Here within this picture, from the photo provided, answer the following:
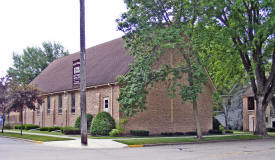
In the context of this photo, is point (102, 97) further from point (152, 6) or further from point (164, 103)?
point (152, 6)

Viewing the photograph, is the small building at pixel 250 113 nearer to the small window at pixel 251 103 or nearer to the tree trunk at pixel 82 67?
the small window at pixel 251 103

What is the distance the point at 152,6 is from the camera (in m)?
21.9

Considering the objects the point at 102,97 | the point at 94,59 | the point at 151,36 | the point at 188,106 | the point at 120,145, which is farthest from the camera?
the point at 94,59

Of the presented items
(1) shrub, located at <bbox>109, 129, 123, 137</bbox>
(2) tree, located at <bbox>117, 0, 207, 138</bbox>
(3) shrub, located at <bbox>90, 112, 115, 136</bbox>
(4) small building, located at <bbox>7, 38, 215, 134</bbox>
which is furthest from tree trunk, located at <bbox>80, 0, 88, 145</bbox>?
(4) small building, located at <bbox>7, 38, 215, 134</bbox>

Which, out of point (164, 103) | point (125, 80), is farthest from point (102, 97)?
point (125, 80)

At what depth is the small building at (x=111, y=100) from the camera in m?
29.0

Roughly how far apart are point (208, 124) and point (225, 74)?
6191mm

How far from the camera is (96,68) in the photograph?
1350 inches

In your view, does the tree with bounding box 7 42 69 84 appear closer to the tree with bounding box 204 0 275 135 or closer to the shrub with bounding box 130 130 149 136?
the shrub with bounding box 130 130 149 136

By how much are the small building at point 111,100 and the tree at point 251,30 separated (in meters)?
6.55

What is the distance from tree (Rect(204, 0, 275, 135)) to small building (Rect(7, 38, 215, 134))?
655cm

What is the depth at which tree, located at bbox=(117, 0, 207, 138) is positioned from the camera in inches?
838

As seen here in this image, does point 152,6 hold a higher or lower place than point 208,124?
higher

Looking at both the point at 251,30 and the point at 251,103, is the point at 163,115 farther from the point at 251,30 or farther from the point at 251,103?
the point at 251,103
